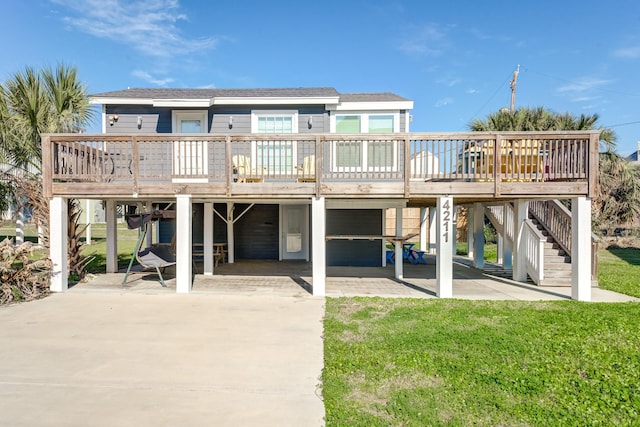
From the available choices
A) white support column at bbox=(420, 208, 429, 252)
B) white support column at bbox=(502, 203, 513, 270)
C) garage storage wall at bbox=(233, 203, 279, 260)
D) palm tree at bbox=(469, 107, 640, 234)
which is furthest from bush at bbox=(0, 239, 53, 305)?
palm tree at bbox=(469, 107, 640, 234)

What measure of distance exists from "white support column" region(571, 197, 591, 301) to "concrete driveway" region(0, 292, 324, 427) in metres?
4.90

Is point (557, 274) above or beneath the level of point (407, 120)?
beneath

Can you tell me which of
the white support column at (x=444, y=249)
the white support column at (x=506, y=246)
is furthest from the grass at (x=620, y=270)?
the white support column at (x=444, y=249)

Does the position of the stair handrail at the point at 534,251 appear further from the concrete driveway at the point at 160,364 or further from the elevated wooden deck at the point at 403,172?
the concrete driveway at the point at 160,364

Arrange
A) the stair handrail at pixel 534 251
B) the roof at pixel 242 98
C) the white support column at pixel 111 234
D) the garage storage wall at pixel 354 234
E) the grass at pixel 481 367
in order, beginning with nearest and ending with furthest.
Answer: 1. the grass at pixel 481 367
2. the stair handrail at pixel 534 251
3. the white support column at pixel 111 234
4. the roof at pixel 242 98
5. the garage storage wall at pixel 354 234

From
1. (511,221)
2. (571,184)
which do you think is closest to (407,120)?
(511,221)

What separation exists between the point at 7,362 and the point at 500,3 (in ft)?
61.5

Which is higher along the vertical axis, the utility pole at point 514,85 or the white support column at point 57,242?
the utility pole at point 514,85

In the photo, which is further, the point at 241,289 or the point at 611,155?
the point at 611,155

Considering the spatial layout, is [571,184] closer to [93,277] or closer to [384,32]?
[93,277]

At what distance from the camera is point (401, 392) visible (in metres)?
2.96

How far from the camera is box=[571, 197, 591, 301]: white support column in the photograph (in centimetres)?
618

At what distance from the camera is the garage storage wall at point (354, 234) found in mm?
10477

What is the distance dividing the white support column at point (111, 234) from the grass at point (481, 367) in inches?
263
